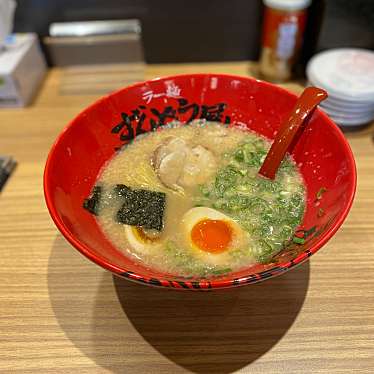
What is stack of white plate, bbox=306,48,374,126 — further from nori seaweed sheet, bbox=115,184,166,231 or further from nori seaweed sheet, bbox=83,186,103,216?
nori seaweed sheet, bbox=83,186,103,216

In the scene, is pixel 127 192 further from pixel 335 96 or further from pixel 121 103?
pixel 335 96

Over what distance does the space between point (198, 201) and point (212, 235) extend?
0.13 m

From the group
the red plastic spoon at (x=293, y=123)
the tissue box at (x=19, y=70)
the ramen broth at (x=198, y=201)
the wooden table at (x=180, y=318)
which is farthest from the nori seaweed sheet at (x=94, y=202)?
the tissue box at (x=19, y=70)

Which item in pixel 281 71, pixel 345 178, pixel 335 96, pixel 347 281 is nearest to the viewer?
pixel 345 178

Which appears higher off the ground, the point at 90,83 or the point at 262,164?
the point at 262,164

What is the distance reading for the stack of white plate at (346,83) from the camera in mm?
1343

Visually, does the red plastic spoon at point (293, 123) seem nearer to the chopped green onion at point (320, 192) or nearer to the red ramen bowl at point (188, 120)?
the red ramen bowl at point (188, 120)

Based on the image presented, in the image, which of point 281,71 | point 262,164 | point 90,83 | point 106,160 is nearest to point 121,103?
point 106,160

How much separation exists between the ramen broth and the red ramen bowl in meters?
0.04

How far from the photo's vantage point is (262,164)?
1049mm

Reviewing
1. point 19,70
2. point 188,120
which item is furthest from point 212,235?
point 19,70

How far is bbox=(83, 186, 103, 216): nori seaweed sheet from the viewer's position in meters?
0.93

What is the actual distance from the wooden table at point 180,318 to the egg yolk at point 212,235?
15 centimetres

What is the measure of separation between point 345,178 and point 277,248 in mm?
219
